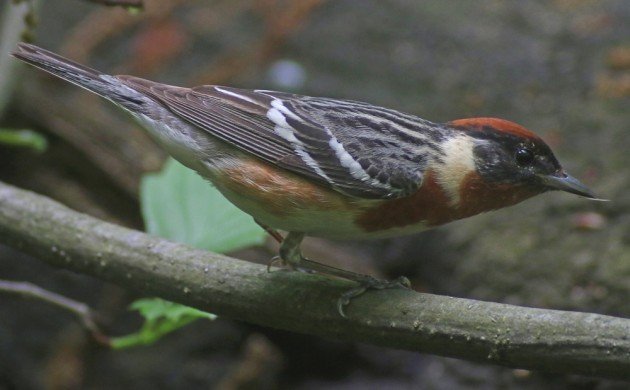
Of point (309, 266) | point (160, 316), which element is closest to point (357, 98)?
point (309, 266)

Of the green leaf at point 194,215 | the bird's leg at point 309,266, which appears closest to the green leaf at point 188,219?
the green leaf at point 194,215

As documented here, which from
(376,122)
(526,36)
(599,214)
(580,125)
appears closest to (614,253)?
(599,214)

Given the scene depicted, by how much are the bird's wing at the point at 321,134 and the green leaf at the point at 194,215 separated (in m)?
0.32

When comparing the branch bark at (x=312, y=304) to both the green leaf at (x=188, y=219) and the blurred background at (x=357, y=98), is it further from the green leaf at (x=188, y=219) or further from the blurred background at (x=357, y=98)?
the blurred background at (x=357, y=98)

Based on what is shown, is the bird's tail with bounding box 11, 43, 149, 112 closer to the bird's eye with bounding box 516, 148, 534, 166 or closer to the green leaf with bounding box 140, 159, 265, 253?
the green leaf with bounding box 140, 159, 265, 253

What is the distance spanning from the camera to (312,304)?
2.58m

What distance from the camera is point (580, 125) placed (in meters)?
5.53

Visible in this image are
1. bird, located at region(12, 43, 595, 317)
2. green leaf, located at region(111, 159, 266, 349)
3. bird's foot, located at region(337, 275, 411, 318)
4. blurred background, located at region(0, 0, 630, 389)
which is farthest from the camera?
blurred background, located at region(0, 0, 630, 389)

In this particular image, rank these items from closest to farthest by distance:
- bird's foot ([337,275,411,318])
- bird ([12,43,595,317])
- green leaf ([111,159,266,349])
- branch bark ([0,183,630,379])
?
branch bark ([0,183,630,379]), bird's foot ([337,275,411,318]), bird ([12,43,595,317]), green leaf ([111,159,266,349])

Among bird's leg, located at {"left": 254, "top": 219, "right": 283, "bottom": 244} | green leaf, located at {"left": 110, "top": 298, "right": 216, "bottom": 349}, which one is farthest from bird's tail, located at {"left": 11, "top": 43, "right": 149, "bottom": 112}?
green leaf, located at {"left": 110, "top": 298, "right": 216, "bottom": 349}

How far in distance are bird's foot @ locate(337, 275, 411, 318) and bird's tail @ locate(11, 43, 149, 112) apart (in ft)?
3.23

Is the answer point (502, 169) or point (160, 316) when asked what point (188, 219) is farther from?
point (502, 169)

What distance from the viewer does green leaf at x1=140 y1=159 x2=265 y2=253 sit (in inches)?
118

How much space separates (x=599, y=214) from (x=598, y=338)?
103 inches
